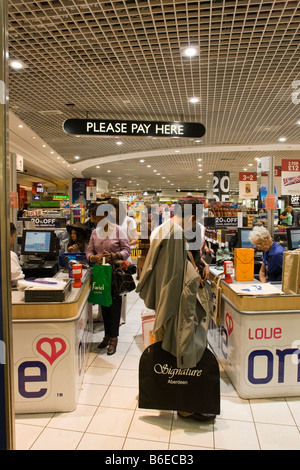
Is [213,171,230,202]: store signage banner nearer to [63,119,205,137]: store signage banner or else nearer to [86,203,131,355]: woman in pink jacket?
[63,119,205,137]: store signage banner

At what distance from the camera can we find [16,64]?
434cm

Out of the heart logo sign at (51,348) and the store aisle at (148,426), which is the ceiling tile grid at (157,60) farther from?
the store aisle at (148,426)

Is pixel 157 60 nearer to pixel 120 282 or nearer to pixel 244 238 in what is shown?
pixel 244 238

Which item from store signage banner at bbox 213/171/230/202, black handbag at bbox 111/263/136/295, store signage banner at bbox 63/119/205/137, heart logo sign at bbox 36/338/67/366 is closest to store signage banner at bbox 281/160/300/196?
store signage banner at bbox 63/119/205/137

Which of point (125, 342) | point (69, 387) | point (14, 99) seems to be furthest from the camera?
point (14, 99)

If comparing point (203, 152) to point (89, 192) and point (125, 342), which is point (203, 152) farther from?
point (89, 192)

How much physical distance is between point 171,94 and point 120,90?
0.87 m

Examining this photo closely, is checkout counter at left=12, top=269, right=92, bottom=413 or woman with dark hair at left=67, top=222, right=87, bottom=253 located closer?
checkout counter at left=12, top=269, right=92, bottom=413

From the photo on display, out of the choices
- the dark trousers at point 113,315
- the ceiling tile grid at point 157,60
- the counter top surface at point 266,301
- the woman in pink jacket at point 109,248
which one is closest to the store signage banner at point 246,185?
the ceiling tile grid at point 157,60

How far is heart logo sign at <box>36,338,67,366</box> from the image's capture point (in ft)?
8.54

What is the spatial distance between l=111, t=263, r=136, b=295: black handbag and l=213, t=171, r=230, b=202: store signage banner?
934cm

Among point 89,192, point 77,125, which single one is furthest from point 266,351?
point 89,192

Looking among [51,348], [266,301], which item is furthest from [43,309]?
[266,301]
